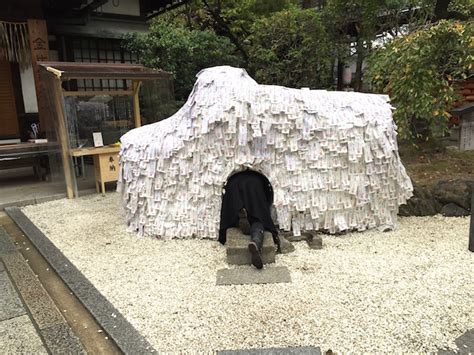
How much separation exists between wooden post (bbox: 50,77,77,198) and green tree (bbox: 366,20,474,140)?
566 cm

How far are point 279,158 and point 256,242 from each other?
1181 millimetres

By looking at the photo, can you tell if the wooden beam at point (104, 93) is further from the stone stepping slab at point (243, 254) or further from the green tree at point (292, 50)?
the stone stepping slab at point (243, 254)

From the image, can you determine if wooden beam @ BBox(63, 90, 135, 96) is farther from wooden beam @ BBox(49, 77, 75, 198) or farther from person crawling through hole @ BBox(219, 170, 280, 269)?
person crawling through hole @ BBox(219, 170, 280, 269)

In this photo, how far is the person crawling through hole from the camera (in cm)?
442

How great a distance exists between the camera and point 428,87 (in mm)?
5695

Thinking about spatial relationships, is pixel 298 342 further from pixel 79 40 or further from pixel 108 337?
pixel 79 40

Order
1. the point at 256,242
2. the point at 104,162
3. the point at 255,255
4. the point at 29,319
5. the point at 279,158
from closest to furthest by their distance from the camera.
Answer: the point at 29,319
the point at 255,255
the point at 256,242
the point at 279,158
the point at 104,162

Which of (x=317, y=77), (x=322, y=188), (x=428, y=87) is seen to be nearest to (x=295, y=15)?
(x=317, y=77)

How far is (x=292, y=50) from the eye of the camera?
10.7m

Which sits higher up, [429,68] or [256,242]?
[429,68]

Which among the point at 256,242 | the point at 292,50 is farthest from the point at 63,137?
the point at 292,50

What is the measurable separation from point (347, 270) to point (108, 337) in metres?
2.36

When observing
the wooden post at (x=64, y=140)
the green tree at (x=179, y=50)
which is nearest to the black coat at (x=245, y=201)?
the wooden post at (x=64, y=140)

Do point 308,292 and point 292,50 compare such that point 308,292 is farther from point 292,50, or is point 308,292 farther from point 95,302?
point 292,50
